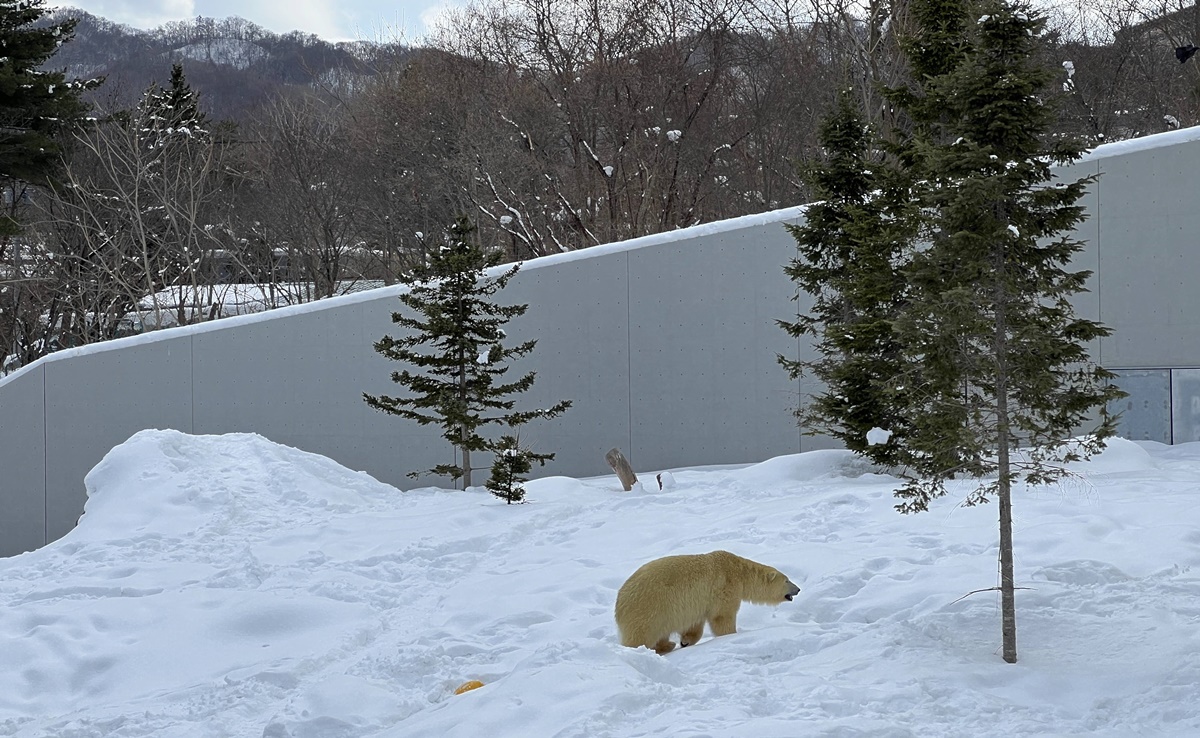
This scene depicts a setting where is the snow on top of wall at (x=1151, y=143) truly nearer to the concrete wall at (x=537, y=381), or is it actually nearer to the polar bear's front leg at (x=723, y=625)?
the concrete wall at (x=537, y=381)

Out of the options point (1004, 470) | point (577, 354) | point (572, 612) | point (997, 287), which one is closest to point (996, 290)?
point (997, 287)

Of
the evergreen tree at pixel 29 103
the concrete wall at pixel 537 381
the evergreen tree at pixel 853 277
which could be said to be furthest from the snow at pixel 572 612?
the evergreen tree at pixel 29 103

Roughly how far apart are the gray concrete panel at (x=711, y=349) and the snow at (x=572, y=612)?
2571mm

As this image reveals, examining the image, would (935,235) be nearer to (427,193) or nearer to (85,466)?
(85,466)

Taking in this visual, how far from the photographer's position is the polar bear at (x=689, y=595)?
5984 millimetres

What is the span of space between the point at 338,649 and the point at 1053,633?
14.7ft

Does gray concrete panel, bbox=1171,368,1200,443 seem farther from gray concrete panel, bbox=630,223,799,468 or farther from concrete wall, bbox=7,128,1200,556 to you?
gray concrete panel, bbox=630,223,799,468

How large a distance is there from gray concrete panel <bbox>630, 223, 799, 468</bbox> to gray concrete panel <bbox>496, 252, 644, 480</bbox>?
230mm

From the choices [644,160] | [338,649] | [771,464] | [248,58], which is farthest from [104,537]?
[248,58]

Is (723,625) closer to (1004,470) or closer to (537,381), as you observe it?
(1004,470)

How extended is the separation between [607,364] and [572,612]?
8280 millimetres

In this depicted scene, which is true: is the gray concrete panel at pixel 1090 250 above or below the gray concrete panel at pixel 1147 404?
above

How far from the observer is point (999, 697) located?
4.72 meters

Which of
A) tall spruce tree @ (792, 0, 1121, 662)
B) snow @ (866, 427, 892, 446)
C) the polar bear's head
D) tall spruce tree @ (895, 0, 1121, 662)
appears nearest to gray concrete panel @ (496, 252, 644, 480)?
snow @ (866, 427, 892, 446)
